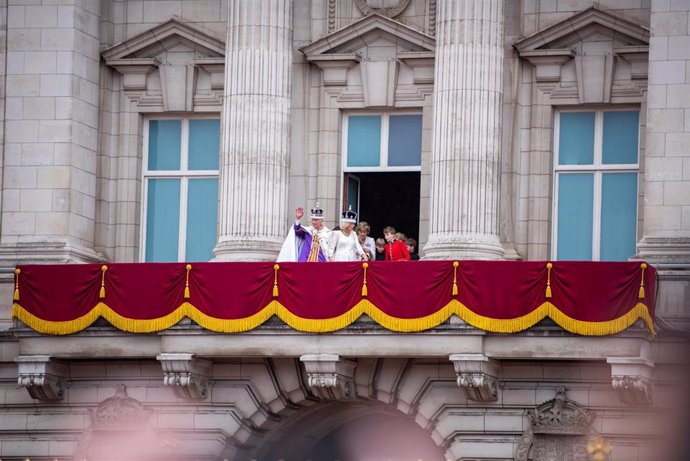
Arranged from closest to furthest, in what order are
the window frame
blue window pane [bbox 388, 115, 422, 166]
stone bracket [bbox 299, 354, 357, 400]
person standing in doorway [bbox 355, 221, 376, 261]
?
1. stone bracket [bbox 299, 354, 357, 400]
2. person standing in doorway [bbox 355, 221, 376, 261]
3. blue window pane [bbox 388, 115, 422, 166]
4. the window frame

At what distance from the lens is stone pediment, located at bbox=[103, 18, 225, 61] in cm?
6341

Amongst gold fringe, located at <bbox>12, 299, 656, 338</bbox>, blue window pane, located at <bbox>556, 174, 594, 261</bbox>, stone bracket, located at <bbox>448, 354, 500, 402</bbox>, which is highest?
blue window pane, located at <bbox>556, 174, 594, 261</bbox>

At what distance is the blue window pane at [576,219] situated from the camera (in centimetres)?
6075

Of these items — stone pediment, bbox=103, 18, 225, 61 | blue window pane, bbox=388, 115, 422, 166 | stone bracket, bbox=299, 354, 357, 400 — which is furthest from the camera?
stone pediment, bbox=103, 18, 225, 61

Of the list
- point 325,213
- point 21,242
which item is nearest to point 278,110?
point 325,213

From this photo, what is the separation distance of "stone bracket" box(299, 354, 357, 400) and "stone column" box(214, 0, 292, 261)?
138 inches

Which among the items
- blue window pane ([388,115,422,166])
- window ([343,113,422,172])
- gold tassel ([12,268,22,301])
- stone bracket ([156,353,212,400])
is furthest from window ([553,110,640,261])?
gold tassel ([12,268,22,301])

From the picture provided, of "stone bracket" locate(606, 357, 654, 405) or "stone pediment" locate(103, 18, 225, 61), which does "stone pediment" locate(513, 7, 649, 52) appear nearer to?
"stone pediment" locate(103, 18, 225, 61)

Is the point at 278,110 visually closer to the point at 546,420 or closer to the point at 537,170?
the point at 537,170

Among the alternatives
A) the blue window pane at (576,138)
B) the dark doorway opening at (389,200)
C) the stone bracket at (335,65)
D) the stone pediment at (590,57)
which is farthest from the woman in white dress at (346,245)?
the stone pediment at (590,57)

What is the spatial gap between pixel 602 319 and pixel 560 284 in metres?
1.30

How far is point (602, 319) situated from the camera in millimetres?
55719

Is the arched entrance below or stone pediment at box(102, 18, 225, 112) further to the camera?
stone pediment at box(102, 18, 225, 112)

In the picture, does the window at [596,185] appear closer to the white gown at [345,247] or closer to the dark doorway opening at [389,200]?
the dark doorway opening at [389,200]
